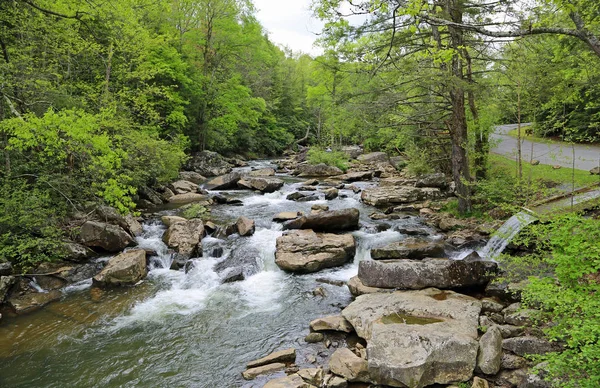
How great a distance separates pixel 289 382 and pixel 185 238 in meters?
7.04

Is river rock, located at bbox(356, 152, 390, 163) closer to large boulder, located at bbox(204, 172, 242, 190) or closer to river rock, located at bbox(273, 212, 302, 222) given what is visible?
large boulder, located at bbox(204, 172, 242, 190)

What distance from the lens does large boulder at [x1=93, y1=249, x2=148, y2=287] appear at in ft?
29.1

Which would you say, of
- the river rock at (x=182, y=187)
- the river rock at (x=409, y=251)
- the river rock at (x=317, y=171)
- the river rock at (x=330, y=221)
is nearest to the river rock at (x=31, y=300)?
the river rock at (x=330, y=221)

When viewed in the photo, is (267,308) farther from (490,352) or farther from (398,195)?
(398,195)

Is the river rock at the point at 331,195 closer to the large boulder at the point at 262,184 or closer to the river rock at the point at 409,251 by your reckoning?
the large boulder at the point at 262,184

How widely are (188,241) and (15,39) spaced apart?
27.9ft

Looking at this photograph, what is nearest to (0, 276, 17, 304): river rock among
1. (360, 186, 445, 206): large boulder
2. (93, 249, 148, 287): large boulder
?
(93, 249, 148, 287): large boulder

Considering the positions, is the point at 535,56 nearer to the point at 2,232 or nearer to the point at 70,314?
the point at 70,314

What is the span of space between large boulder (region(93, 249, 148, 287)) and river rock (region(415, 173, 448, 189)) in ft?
44.6

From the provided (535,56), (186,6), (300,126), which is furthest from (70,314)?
(300,126)

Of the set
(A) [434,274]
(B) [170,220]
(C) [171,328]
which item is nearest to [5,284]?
(C) [171,328]

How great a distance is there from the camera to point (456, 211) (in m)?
12.8

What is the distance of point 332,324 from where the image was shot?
6.70 m

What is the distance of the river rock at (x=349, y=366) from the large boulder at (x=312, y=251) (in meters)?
3.91
